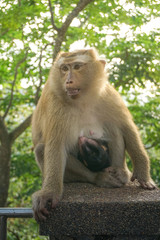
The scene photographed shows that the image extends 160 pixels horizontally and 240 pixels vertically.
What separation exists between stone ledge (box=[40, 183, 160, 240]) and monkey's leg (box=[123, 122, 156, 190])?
30.2 inches

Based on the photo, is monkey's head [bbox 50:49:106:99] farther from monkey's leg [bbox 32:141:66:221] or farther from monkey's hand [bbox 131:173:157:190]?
monkey's hand [bbox 131:173:157:190]

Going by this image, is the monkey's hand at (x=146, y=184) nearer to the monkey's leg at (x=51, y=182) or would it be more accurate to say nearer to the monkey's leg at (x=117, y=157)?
the monkey's leg at (x=117, y=157)

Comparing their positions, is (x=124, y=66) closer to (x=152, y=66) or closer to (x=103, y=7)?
(x=152, y=66)

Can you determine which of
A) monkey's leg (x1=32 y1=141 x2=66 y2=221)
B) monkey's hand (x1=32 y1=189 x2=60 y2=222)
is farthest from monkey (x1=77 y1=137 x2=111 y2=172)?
monkey's hand (x1=32 y1=189 x2=60 y2=222)

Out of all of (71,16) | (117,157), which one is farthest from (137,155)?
(71,16)

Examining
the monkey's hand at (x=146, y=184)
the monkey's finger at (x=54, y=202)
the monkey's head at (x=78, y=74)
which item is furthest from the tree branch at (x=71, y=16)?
the monkey's finger at (x=54, y=202)

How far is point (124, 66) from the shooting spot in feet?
18.2

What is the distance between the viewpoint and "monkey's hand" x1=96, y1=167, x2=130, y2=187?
2.75 m

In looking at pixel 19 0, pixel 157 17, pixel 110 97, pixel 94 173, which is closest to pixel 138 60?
pixel 157 17

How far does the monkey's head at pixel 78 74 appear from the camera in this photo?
2.80 meters

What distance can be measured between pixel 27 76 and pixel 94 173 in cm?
373

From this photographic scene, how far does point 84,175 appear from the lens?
290cm

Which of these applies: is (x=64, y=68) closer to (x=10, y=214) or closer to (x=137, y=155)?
(x=137, y=155)

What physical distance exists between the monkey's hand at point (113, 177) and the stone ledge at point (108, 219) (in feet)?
2.15
